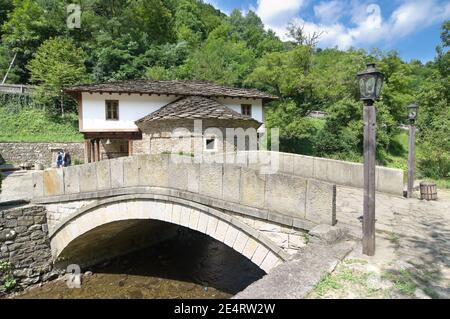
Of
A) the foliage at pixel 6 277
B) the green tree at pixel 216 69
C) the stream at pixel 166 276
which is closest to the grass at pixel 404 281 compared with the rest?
the stream at pixel 166 276

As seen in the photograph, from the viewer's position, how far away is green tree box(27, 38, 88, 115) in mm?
23969

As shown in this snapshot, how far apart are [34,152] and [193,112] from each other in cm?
1402

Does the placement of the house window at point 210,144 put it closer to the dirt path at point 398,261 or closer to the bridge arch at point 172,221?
the bridge arch at point 172,221

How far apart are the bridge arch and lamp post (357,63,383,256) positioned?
1.30 m

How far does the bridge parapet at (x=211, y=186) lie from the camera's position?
4.69 meters

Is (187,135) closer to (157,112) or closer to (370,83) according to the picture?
(157,112)

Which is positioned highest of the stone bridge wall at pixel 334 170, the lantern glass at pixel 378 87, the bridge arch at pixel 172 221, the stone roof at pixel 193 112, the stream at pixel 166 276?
the stone roof at pixel 193 112

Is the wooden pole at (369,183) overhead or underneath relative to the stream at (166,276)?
overhead

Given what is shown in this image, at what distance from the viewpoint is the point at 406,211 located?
6.56 metres

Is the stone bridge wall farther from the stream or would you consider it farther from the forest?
the forest

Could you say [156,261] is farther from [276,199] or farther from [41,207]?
[276,199]

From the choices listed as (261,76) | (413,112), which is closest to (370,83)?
(413,112)

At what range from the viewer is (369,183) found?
4023 mm

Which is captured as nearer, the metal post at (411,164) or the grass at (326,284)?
the grass at (326,284)
